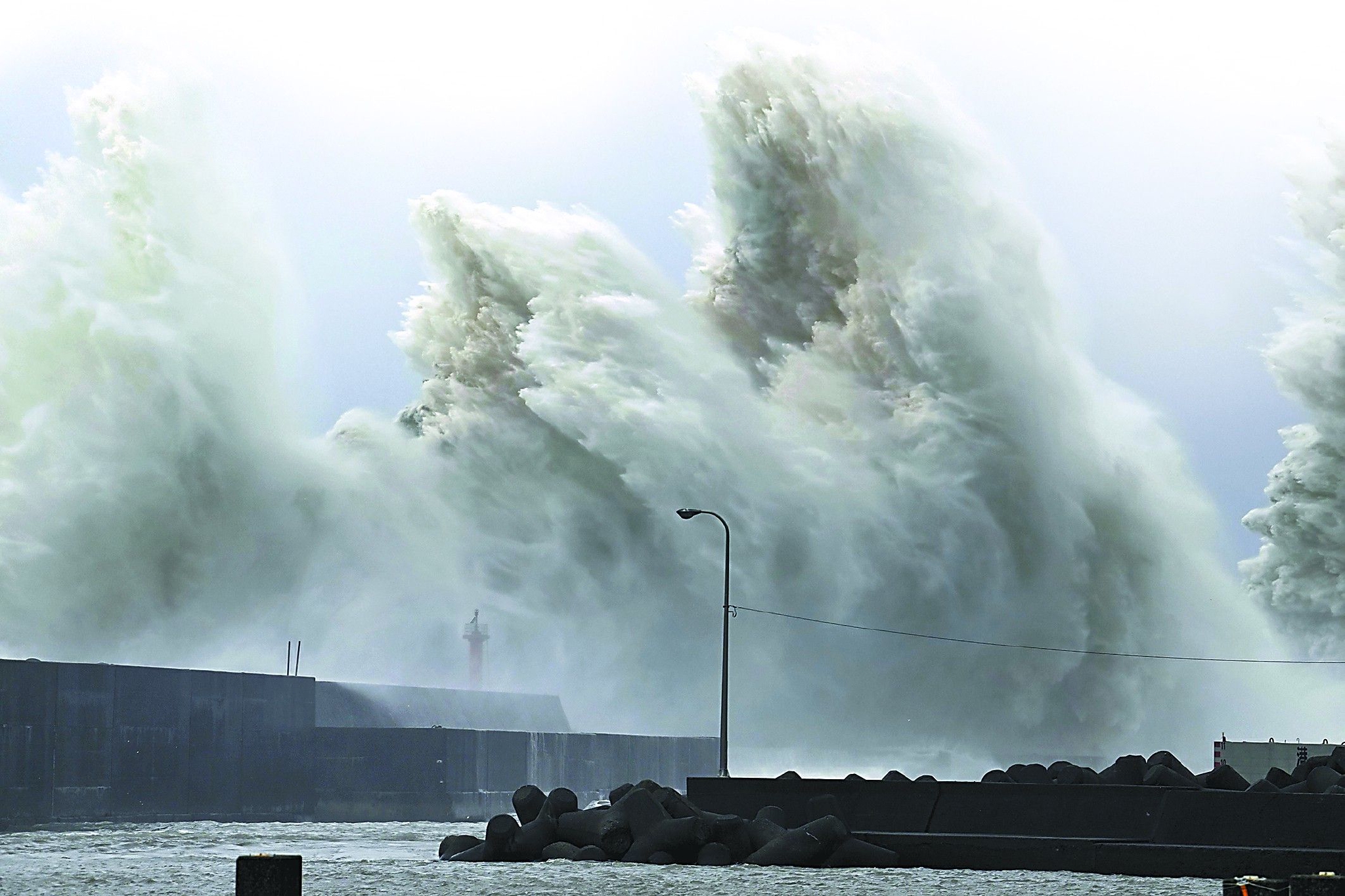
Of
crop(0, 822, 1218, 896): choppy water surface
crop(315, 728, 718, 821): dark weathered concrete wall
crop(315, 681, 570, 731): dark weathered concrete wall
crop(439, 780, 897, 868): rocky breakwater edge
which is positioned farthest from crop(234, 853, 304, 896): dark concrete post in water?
crop(315, 681, 570, 731): dark weathered concrete wall

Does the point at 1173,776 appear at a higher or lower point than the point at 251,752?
higher

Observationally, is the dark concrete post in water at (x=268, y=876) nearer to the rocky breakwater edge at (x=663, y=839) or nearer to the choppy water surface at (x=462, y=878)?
the choppy water surface at (x=462, y=878)

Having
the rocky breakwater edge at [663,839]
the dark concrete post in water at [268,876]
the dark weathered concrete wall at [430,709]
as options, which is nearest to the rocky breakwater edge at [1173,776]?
the rocky breakwater edge at [663,839]

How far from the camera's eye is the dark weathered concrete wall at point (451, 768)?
142ft

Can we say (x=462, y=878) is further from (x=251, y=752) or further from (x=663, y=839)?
(x=251, y=752)

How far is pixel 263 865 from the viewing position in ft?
22.7

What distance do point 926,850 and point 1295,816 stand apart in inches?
177

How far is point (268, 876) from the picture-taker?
691 centimetres

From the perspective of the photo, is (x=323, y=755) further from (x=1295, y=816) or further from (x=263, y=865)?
(x=263, y=865)

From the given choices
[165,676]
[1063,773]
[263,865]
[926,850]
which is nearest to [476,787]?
[165,676]

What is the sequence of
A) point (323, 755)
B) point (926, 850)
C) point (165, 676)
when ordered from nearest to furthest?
1. point (926, 850)
2. point (165, 676)
3. point (323, 755)

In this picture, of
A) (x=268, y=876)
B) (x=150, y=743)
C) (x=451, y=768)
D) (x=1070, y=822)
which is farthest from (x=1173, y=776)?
(x=451, y=768)

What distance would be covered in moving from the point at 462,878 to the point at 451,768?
26423 millimetres

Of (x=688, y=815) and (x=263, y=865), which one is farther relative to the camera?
(x=688, y=815)
